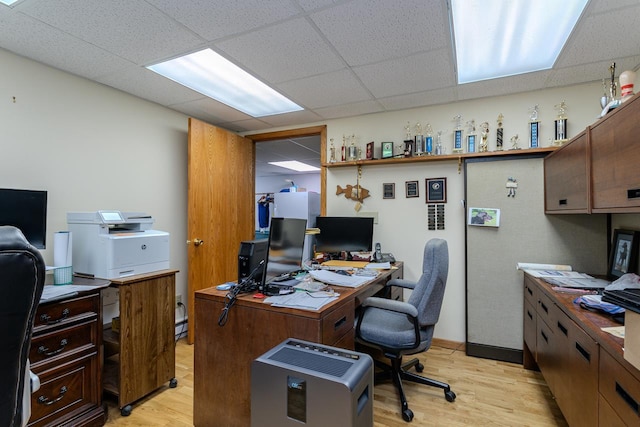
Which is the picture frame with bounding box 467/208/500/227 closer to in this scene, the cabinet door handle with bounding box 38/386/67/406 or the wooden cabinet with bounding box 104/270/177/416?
the wooden cabinet with bounding box 104/270/177/416

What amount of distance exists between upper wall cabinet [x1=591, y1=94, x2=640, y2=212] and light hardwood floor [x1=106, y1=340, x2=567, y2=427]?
137 cm

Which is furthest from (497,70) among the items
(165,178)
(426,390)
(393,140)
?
(165,178)

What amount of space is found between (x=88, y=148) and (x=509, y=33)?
10.6 feet

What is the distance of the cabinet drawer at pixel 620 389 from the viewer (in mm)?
999

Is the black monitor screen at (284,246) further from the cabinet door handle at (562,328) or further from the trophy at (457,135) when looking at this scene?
the trophy at (457,135)

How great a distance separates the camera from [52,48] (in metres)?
2.05

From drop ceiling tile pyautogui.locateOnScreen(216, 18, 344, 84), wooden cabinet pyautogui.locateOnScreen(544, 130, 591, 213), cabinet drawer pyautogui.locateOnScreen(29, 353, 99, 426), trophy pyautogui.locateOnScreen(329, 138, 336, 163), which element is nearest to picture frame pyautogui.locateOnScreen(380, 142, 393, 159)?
trophy pyautogui.locateOnScreen(329, 138, 336, 163)

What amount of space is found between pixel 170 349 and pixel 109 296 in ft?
2.56

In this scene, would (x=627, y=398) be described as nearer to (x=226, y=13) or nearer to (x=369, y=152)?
(x=226, y=13)

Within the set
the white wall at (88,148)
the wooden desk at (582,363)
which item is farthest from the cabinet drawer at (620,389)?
the white wall at (88,148)

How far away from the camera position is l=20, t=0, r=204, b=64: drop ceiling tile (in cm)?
165

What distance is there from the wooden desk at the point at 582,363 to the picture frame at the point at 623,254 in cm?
51

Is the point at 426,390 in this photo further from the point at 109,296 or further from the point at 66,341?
the point at 109,296

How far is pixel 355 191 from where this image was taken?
3.47 m
